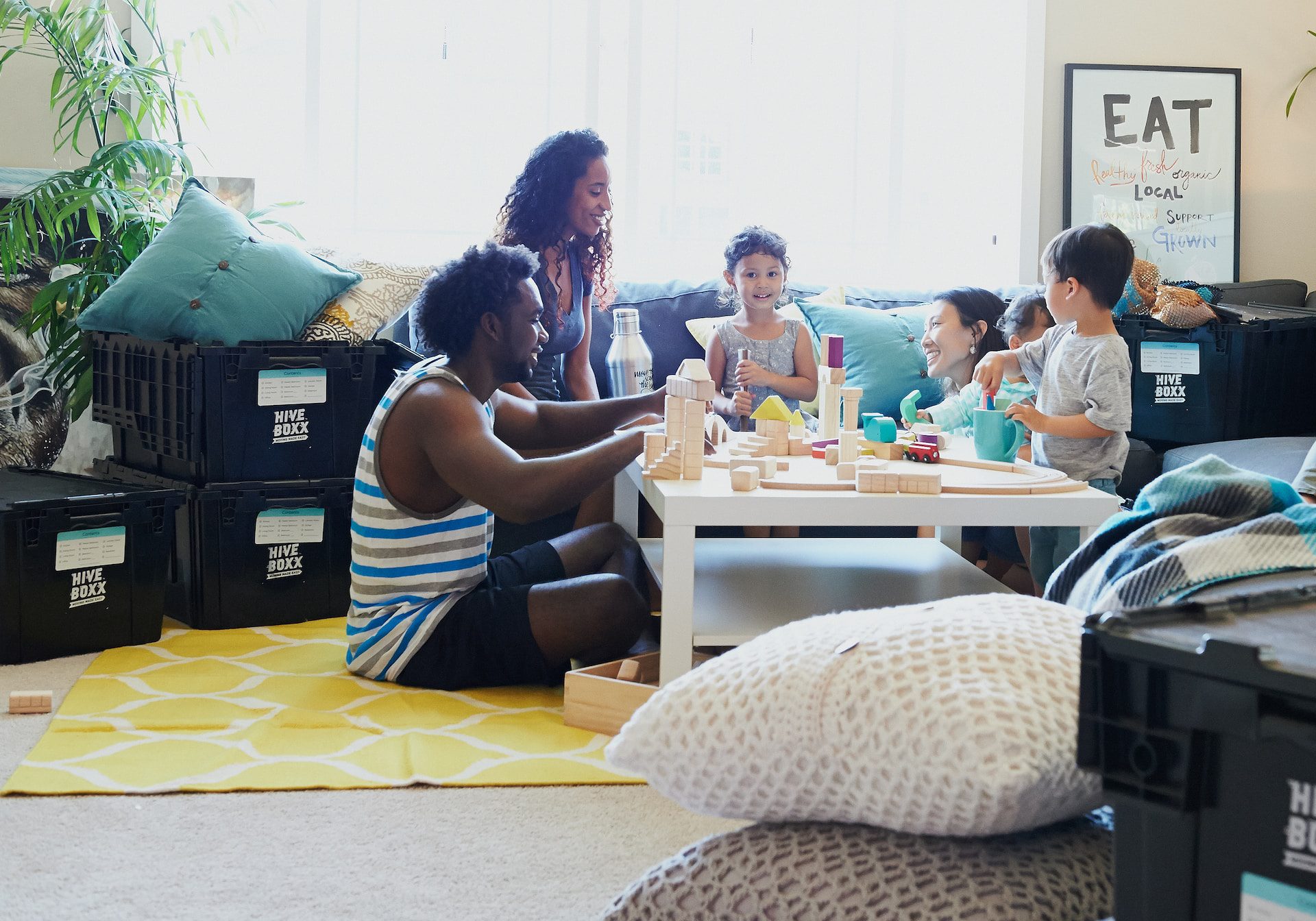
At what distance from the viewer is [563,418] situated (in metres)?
2.67

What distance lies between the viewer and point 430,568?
2219mm

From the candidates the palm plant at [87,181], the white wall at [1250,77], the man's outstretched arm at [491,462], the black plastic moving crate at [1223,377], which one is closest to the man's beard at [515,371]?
the man's outstretched arm at [491,462]

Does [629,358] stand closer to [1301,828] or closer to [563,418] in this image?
[563,418]

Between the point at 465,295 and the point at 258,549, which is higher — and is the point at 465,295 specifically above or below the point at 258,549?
above

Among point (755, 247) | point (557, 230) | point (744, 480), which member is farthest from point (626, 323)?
point (744, 480)

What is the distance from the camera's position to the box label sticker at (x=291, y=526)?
106 inches

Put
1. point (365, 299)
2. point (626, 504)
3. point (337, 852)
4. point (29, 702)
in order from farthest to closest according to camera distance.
Answer: point (365, 299) < point (626, 504) < point (29, 702) < point (337, 852)

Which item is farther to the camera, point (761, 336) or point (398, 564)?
point (761, 336)

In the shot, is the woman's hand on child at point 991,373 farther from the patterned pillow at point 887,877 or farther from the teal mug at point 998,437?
the patterned pillow at point 887,877

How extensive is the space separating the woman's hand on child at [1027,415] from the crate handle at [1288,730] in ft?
5.84

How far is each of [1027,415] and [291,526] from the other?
157 cm

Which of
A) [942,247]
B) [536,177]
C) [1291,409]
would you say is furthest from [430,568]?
[942,247]

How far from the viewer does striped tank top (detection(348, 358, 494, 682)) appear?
86.8 inches

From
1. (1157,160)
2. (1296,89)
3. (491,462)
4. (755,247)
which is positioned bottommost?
(491,462)
